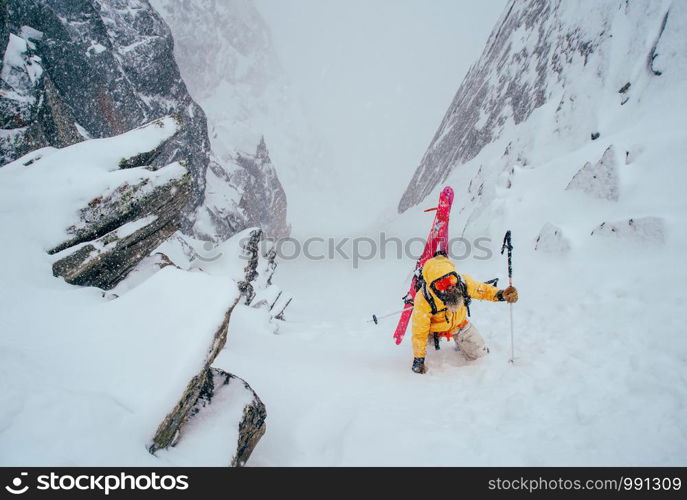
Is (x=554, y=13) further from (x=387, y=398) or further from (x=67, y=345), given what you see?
(x=67, y=345)

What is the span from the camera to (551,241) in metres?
8.60

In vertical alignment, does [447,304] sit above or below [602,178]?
below

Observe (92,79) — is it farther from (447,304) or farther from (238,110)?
(238,110)

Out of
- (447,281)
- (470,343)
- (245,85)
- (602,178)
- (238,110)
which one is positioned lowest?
(470,343)

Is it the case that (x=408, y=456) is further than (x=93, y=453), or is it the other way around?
(x=408, y=456)

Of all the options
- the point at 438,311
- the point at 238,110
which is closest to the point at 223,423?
the point at 438,311

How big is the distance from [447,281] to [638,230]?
4482 mm

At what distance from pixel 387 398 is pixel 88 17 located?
26001 millimetres

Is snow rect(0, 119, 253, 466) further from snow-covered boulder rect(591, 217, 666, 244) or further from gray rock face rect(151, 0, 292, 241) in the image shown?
gray rock face rect(151, 0, 292, 241)

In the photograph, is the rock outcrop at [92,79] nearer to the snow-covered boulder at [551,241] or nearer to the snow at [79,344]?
the snow at [79,344]

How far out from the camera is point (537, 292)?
7.52 meters

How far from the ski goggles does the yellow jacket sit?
0.16m
